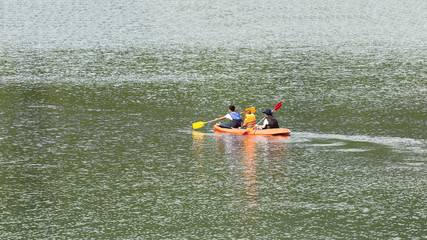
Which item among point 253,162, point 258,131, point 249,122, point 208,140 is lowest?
point 253,162

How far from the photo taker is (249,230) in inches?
774

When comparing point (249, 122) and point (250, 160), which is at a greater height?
point (249, 122)

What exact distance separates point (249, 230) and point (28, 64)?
153 feet

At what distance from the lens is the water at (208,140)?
2072 cm

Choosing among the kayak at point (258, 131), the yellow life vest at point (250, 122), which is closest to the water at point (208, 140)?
the kayak at point (258, 131)

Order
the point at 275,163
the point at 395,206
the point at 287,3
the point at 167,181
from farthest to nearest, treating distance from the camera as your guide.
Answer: the point at 287,3, the point at 275,163, the point at 167,181, the point at 395,206

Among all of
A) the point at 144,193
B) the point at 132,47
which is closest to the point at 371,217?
the point at 144,193

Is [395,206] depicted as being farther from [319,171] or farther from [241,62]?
[241,62]

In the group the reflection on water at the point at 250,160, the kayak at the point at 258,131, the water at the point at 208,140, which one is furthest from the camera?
the kayak at the point at 258,131

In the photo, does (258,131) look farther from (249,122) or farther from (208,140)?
(208,140)

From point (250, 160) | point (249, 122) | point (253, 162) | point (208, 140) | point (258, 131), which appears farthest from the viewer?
point (249, 122)

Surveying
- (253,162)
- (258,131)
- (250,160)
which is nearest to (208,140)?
(258,131)

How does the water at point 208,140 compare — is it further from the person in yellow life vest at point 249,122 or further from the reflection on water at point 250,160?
the person in yellow life vest at point 249,122

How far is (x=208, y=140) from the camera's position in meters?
32.8
